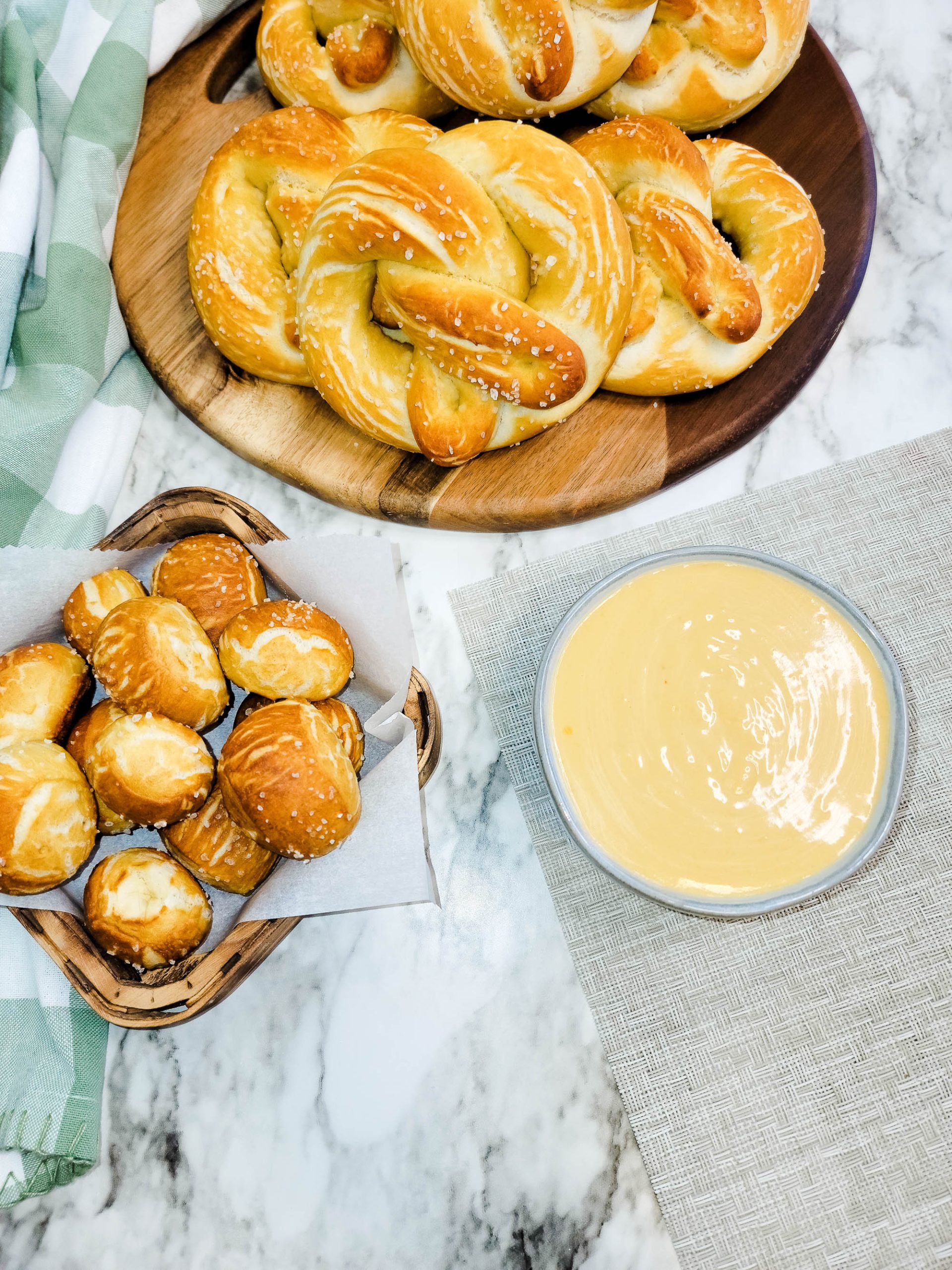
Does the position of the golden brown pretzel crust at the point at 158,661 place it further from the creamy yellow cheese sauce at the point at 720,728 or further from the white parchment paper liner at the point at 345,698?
the creamy yellow cheese sauce at the point at 720,728

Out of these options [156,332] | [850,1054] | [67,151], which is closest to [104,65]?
[67,151]

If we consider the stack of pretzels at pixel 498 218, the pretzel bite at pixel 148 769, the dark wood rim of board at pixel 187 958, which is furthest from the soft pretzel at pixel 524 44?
the pretzel bite at pixel 148 769

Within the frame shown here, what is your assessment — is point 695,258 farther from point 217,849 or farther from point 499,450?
point 217,849

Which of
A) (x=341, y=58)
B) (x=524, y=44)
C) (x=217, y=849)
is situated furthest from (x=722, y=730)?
(x=341, y=58)

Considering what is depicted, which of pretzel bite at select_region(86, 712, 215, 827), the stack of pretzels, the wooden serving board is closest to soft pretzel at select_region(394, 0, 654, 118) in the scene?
the stack of pretzels

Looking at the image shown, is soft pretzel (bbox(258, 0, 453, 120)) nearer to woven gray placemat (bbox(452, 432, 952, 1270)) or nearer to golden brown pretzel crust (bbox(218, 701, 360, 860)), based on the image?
woven gray placemat (bbox(452, 432, 952, 1270))

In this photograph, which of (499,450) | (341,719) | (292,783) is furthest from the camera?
(499,450)

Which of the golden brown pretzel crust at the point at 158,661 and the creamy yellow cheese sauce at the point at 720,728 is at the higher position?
the golden brown pretzel crust at the point at 158,661
